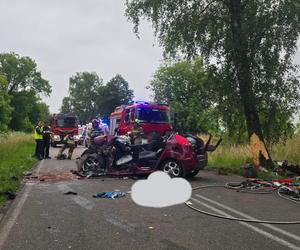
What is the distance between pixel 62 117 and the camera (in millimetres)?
35906

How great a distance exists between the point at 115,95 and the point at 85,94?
25592 mm

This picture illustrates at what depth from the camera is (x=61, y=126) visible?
35594 mm

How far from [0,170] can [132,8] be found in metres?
7.47

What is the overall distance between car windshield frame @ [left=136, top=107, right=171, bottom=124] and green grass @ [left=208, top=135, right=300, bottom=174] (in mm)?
3224

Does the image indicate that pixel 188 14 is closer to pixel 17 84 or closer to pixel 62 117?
pixel 62 117

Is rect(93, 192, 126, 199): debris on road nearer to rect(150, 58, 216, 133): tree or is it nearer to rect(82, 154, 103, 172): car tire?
rect(82, 154, 103, 172): car tire

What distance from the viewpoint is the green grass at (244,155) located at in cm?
1697

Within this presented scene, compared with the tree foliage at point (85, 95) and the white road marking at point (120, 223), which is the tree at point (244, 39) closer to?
the white road marking at point (120, 223)

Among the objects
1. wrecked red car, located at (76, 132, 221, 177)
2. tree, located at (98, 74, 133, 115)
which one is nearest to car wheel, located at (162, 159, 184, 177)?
wrecked red car, located at (76, 132, 221, 177)

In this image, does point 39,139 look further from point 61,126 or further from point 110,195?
point 61,126

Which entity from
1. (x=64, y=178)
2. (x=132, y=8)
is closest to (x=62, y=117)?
(x=132, y=8)

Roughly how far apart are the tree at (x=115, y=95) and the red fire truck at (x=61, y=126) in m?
64.5

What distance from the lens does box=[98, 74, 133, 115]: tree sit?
102438 mm

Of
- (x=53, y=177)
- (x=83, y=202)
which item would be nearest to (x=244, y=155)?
(x=53, y=177)
